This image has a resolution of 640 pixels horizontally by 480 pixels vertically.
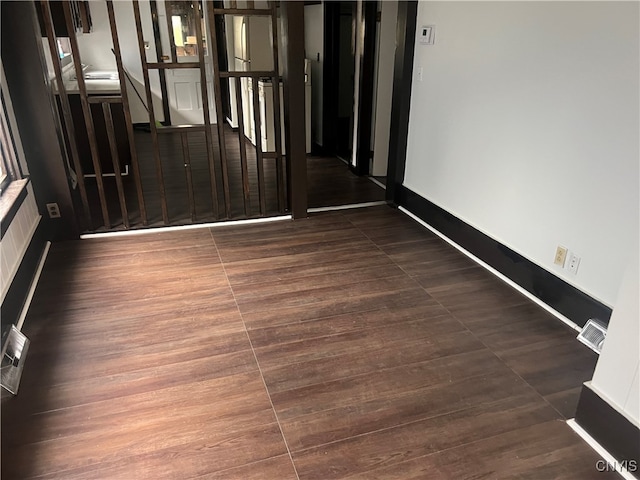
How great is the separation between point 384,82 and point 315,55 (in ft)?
4.60

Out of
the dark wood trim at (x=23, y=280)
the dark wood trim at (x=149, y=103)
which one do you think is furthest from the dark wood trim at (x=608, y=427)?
the dark wood trim at (x=149, y=103)

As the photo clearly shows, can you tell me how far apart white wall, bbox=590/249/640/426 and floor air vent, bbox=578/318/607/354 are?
64 cm

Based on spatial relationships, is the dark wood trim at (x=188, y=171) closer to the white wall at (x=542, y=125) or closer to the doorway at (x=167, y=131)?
the doorway at (x=167, y=131)

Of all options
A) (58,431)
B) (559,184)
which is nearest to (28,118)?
(58,431)

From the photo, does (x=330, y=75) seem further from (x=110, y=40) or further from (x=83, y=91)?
(x=110, y=40)

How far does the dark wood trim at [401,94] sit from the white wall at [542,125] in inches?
4.4

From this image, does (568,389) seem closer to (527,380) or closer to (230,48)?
(527,380)

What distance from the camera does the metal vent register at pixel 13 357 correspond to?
2.00m

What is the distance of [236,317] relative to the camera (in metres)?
2.55

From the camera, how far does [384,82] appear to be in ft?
15.1

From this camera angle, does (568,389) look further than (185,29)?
No

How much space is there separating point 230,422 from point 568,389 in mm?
1463

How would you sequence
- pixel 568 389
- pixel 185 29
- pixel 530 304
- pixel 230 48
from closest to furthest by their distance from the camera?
pixel 568 389 → pixel 530 304 → pixel 185 29 → pixel 230 48

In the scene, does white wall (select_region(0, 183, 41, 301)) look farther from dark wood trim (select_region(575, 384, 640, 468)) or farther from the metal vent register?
dark wood trim (select_region(575, 384, 640, 468))
